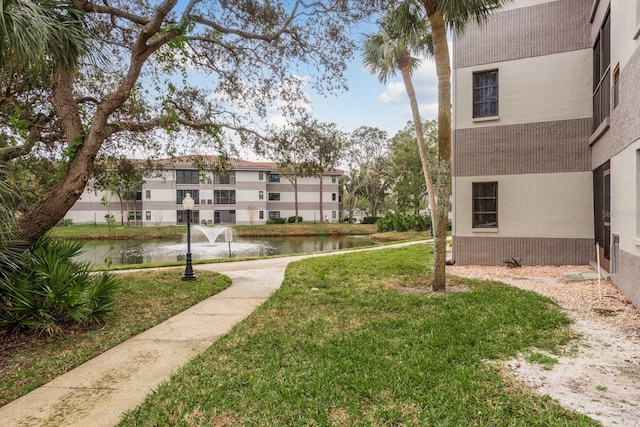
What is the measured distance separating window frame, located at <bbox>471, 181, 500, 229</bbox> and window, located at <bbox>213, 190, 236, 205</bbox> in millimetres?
37761

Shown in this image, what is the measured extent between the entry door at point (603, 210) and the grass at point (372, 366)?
3.24m

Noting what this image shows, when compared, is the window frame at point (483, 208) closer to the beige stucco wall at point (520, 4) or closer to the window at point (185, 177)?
the beige stucco wall at point (520, 4)

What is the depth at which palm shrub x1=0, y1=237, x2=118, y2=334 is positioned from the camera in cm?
496

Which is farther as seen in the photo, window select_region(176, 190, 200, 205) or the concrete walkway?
window select_region(176, 190, 200, 205)

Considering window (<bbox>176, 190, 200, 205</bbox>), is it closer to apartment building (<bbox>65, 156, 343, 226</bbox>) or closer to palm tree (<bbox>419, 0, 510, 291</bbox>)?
apartment building (<bbox>65, 156, 343, 226</bbox>)

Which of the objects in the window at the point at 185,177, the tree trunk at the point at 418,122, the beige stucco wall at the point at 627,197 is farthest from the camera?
the window at the point at 185,177

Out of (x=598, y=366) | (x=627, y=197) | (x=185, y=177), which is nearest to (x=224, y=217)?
(x=185, y=177)

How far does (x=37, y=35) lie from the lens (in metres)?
4.80

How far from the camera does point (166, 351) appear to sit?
183 inches

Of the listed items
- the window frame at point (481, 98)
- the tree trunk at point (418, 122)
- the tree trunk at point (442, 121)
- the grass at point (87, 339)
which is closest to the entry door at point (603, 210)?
the window frame at point (481, 98)

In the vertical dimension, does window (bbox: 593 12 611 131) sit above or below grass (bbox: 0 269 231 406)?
above

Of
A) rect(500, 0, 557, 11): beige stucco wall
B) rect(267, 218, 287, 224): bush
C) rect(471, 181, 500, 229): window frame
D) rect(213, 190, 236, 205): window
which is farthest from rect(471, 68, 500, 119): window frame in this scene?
rect(213, 190, 236, 205): window

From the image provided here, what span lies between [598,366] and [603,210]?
6526mm

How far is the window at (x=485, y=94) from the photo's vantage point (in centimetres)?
1122
